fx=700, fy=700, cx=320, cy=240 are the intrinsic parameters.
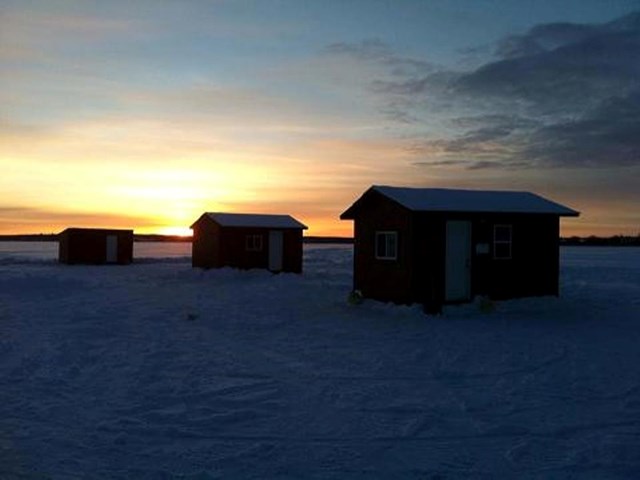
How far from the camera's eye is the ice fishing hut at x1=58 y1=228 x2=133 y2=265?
48000 millimetres

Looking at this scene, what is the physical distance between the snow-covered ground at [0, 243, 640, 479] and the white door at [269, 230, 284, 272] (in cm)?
1691

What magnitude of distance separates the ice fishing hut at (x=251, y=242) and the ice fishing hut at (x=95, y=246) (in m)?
13.3

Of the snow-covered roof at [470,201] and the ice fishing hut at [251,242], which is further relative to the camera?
the ice fishing hut at [251,242]

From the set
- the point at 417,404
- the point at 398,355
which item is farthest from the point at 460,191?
the point at 417,404

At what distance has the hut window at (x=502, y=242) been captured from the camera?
21906 millimetres

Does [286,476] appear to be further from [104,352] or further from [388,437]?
[104,352]

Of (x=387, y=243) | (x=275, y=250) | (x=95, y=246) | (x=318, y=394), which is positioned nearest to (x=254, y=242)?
(x=275, y=250)

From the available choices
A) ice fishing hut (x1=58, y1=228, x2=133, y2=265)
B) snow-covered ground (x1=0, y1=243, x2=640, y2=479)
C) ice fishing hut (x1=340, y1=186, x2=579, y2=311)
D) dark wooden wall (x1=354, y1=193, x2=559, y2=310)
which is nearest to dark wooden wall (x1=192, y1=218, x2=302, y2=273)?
ice fishing hut (x1=58, y1=228, x2=133, y2=265)

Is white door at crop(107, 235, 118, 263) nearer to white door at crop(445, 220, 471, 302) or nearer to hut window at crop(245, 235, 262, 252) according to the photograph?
hut window at crop(245, 235, 262, 252)

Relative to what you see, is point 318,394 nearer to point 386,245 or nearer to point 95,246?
point 386,245

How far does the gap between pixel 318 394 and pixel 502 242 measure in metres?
13.3

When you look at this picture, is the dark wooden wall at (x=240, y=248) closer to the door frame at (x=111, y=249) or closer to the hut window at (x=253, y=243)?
the hut window at (x=253, y=243)

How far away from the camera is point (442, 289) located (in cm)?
2062

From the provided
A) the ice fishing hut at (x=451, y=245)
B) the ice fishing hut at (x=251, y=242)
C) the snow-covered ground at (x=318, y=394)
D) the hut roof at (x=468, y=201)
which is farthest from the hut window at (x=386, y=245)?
the ice fishing hut at (x=251, y=242)
